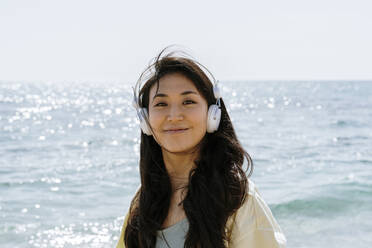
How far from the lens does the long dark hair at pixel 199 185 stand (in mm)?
2318

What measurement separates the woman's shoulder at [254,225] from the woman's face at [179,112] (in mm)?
373

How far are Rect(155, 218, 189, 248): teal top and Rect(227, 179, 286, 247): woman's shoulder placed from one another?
0.23 metres

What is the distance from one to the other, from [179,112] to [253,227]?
1.98 ft

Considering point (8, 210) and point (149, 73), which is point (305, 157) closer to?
point (8, 210)

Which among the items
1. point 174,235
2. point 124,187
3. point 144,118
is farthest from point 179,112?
point 124,187

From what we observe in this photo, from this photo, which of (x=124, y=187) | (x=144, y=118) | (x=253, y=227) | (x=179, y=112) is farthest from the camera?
(x=124, y=187)

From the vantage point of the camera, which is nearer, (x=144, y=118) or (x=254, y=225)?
(x=254, y=225)

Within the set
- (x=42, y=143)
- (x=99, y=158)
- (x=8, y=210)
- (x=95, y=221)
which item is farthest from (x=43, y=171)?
(x=42, y=143)

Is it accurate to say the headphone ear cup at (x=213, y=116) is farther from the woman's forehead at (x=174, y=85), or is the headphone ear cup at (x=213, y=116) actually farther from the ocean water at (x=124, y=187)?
the ocean water at (x=124, y=187)

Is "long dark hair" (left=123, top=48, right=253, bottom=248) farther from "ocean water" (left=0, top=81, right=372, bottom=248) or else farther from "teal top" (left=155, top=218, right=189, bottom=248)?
"ocean water" (left=0, top=81, right=372, bottom=248)

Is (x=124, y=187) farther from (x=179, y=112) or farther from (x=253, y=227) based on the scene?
(x=253, y=227)

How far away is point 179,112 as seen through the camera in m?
2.41

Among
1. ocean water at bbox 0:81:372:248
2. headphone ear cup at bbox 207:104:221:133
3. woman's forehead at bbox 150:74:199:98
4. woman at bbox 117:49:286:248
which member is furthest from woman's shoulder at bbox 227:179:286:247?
ocean water at bbox 0:81:372:248

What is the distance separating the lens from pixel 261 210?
2.24m
